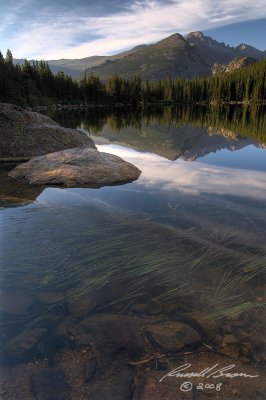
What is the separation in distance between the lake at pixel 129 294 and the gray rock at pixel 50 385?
0.01 m

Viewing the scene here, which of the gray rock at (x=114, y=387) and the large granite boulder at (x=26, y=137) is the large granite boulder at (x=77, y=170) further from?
the gray rock at (x=114, y=387)

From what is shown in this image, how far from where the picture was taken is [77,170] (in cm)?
1259

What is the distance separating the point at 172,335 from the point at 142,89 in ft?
467

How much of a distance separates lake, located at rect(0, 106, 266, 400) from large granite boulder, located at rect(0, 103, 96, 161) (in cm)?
729

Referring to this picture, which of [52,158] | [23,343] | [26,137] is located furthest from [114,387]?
[26,137]

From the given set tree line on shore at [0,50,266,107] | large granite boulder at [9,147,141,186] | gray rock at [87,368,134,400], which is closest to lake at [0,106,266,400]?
gray rock at [87,368,134,400]

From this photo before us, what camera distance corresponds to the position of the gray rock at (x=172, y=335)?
416cm

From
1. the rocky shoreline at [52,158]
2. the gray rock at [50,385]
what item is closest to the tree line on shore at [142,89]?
the rocky shoreline at [52,158]

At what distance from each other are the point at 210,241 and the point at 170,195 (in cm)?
384

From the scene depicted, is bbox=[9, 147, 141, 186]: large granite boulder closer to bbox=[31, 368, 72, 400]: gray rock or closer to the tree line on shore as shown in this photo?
bbox=[31, 368, 72, 400]: gray rock

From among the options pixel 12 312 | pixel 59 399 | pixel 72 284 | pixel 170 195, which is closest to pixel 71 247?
pixel 72 284

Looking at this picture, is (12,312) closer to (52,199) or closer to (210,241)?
(210,241)

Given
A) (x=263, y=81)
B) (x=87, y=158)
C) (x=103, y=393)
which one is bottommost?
(x=103, y=393)

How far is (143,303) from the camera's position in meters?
4.97
